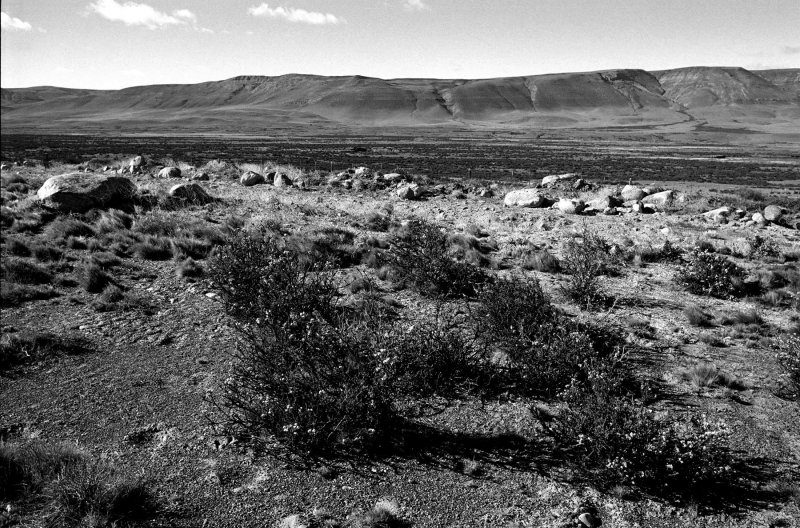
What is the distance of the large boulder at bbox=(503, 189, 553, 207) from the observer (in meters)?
18.9

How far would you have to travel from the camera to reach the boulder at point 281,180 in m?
22.3

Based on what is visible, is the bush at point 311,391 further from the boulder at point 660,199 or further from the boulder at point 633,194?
the boulder at point 633,194

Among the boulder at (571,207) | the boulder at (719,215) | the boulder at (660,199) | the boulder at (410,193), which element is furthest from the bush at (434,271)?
the boulder at (660,199)

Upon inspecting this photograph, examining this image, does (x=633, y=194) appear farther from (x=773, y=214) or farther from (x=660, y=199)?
(x=773, y=214)

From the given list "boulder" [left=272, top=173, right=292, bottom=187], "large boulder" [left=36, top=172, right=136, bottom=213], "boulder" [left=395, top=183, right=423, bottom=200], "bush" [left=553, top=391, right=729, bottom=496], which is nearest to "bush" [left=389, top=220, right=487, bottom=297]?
"bush" [left=553, top=391, right=729, bottom=496]

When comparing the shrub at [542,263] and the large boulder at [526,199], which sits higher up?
the large boulder at [526,199]

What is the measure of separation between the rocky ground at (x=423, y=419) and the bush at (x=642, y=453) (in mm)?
158

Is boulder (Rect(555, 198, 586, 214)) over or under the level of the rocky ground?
over

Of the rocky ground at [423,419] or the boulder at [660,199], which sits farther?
the boulder at [660,199]

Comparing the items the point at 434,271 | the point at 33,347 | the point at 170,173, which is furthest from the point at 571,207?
the point at 170,173

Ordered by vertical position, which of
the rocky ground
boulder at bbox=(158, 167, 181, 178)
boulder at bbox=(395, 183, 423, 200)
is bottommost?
the rocky ground

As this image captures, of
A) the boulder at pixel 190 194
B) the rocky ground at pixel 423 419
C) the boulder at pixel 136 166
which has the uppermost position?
the boulder at pixel 136 166

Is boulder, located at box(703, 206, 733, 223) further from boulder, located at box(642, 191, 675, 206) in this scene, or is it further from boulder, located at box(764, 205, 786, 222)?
boulder, located at box(642, 191, 675, 206)

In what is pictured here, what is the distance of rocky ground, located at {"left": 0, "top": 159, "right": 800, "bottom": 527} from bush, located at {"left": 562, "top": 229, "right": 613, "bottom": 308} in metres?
0.22
